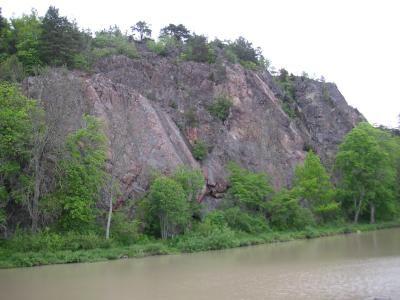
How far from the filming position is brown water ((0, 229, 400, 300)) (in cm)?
1667

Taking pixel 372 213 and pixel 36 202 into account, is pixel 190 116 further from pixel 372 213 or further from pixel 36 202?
pixel 372 213

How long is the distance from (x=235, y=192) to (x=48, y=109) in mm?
19303

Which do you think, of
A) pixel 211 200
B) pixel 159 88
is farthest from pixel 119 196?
pixel 159 88

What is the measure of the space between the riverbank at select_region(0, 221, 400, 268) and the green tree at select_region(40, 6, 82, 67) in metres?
21.0

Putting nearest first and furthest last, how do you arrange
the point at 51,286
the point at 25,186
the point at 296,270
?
the point at 51,286 < the point at 296,270 < the point at 25,186

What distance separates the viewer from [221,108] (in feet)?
169

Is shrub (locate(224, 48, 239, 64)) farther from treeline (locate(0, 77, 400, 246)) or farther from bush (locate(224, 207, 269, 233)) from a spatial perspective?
bush (locate(224, 207, 269, 233))

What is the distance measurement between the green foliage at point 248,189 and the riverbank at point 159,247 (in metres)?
3.42

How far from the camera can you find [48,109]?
109 feet

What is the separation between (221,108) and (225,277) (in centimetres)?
3230

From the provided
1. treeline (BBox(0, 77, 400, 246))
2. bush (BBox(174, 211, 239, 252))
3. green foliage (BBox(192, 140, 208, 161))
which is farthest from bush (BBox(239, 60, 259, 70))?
bush (BBox(174, 211, 239, 252))

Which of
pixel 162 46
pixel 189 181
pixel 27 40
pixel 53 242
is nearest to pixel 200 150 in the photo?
pixel 189 181

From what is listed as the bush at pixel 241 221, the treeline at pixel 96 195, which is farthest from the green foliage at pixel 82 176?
the bush at pixel 241 221

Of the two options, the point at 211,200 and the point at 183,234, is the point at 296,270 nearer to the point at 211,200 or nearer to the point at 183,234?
the point at 183,234
